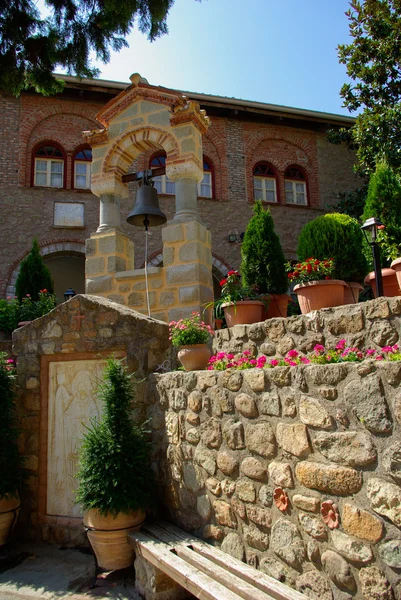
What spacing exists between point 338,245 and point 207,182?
29.4 feet

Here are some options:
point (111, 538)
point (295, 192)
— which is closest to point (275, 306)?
point (111, 538)

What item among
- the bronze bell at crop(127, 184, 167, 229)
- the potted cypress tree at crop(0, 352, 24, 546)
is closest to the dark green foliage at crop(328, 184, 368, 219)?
the bronze bell at crop(127, 184, 167, 229)

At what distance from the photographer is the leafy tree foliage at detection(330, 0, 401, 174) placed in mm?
9188

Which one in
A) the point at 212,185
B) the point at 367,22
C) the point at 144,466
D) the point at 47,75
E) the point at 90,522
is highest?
the point at 367,22

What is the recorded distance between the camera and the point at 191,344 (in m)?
4.08

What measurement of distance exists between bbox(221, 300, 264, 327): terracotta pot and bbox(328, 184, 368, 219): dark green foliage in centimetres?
923

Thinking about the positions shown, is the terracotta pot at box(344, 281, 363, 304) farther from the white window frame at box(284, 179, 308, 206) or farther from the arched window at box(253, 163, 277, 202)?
the white window frame at box(284, 179, 308, 206)

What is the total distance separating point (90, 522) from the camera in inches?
150

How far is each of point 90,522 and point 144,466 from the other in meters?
0.60

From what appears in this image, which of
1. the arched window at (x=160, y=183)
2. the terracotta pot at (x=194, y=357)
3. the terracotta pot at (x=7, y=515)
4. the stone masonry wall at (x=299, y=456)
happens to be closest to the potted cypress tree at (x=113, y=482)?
the stone masonry wall at (x=299, y=456)

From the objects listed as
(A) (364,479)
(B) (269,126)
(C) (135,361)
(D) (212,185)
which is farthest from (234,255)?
(A) (364,479)

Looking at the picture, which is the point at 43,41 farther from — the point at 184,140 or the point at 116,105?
the point at 184,140

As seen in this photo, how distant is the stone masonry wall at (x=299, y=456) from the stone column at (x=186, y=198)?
1861 mm

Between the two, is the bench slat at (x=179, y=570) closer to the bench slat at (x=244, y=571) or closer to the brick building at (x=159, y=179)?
the bench slat at (x=244, y=571)
